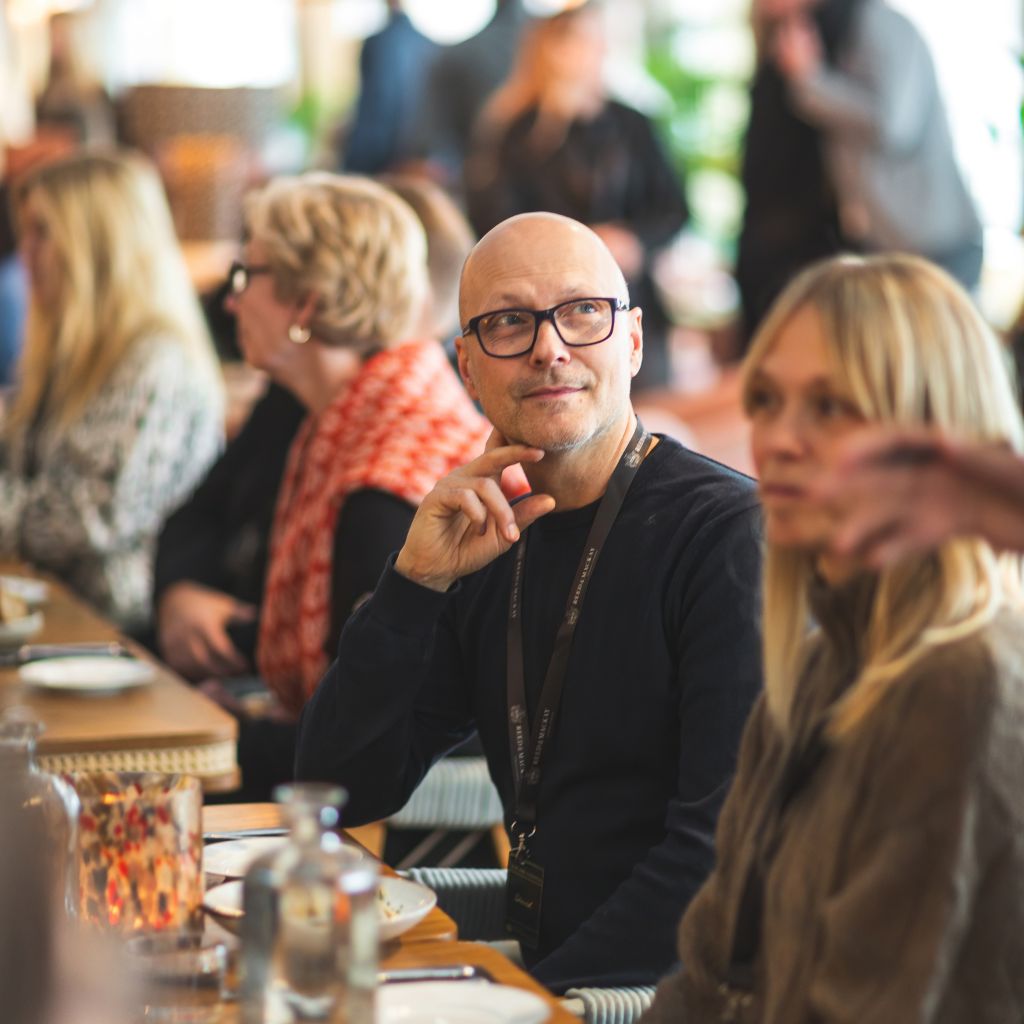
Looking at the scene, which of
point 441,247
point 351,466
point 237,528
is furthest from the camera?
point 237,528

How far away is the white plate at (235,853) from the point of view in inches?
73.8

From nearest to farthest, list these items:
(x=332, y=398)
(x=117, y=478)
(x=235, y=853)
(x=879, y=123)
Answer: (x=235, y=853), (x=332, y=398), (x=117, y=478), (x=879, y=123)

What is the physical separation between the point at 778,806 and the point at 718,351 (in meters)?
6.92

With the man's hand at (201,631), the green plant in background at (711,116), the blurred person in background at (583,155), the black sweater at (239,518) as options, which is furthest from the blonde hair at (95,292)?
the green plant in background at (711,116)

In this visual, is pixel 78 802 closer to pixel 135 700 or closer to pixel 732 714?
pixel 732 714

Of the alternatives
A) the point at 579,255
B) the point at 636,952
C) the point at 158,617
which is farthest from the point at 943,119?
the point at 636,952

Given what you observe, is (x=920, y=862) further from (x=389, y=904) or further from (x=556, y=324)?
(x=556, y=324)

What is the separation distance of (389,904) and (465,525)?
1.88ft

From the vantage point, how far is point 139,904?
5.41 ft

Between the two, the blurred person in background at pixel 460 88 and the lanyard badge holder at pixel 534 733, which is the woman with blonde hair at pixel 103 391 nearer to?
the lanyard badge holder at pixel 534 733

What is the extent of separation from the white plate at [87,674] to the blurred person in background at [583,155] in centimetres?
318

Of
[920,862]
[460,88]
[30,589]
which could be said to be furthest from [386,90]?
[920,862]

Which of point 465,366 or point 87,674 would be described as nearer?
point 465,366

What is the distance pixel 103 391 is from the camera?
4234 mm
